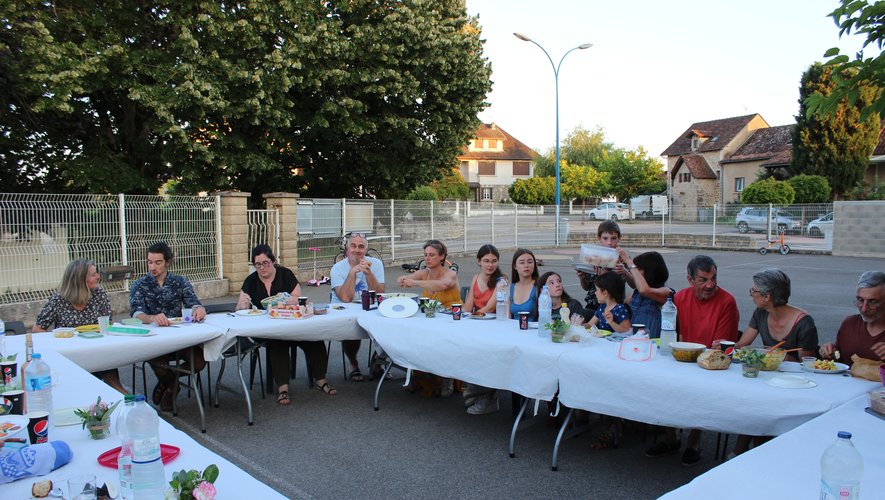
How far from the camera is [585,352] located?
4023mm

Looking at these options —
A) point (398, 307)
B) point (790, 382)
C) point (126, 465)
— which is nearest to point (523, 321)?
point (398, 307)

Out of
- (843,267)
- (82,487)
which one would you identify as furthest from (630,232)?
(82,487)

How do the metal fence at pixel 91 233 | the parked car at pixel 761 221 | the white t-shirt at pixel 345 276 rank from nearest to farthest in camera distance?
the white t-shirt at pixel 345 276 → the metal fence at pixel 91 233 → the parked car at pixel 761 221

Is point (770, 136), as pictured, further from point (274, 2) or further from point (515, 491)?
point (515, 491)

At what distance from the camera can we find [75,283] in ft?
16.9

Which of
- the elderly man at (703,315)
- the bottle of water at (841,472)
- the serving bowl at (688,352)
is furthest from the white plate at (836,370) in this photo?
the bottle of water at (841,472)

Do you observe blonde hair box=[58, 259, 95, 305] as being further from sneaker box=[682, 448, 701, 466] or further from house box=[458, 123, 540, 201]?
house box=[458, 123, 540, 201]

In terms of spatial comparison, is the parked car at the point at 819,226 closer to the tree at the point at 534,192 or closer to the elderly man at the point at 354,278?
the elderly man at the point at 354,278

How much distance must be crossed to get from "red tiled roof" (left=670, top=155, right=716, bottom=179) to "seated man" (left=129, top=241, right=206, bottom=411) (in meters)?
46.1

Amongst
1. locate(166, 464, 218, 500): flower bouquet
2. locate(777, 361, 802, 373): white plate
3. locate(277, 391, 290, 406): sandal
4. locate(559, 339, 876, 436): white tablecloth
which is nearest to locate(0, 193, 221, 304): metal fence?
locate(277, 391, 290, 406): sandal

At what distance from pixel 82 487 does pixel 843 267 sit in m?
19.9

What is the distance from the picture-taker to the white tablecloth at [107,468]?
6.74 ft

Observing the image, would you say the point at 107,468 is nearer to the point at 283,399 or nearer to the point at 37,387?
the point at 37,387

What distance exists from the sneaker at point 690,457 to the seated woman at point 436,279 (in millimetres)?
2667
